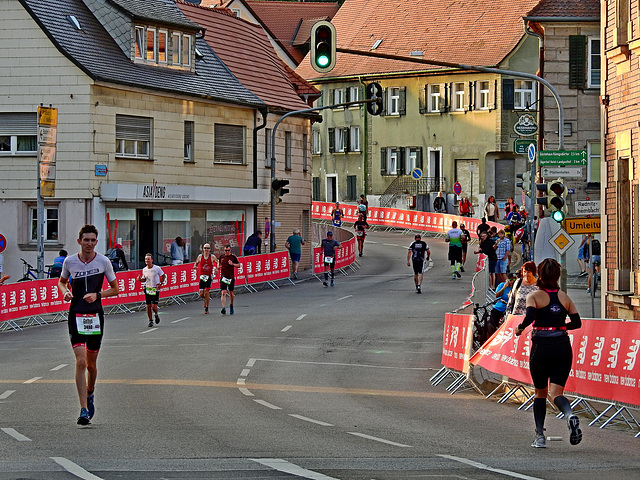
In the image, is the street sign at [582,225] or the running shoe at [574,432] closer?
the running shoe at [574,432]

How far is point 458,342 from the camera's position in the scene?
19.6 metres

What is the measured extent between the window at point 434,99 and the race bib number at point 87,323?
61266mm

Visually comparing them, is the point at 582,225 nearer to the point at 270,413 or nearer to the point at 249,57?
the point at 270,413

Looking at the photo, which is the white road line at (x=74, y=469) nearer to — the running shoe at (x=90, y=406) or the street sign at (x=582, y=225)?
the running shoe at (x=90, y=406)

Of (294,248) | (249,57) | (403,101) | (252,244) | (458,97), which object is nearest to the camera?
(252,244)

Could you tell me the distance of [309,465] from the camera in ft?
34.4

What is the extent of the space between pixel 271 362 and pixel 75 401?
21.3 feet

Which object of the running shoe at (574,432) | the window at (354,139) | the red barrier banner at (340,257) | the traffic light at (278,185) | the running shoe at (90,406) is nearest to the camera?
the running shoe at (574,432)

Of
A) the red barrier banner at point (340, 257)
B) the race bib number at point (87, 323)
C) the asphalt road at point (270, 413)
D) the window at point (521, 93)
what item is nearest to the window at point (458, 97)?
the window at point (521, 93)

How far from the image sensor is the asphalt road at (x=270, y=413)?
10.6m

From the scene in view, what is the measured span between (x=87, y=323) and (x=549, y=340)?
492cm

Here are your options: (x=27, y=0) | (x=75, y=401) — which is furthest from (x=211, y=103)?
(x=75, y=401)

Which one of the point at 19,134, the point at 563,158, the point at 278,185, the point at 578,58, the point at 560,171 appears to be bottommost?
the point at 560,171

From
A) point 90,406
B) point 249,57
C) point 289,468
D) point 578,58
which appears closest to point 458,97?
point 249,57
